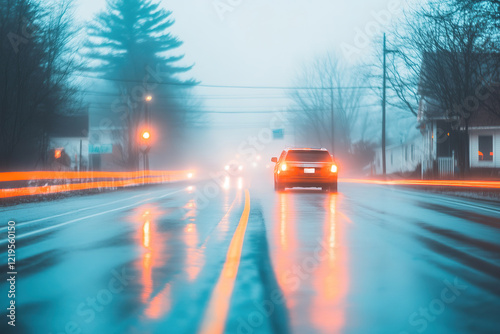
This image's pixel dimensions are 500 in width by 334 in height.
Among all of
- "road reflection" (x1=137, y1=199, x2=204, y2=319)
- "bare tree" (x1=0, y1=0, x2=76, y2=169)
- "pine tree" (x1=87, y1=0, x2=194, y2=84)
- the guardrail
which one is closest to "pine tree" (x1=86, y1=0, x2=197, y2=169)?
"pine tree" (x1=87, y1=0, x2=194, y2=84)

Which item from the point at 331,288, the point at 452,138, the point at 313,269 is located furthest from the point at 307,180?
the point at 452,138

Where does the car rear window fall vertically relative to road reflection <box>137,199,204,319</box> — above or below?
above

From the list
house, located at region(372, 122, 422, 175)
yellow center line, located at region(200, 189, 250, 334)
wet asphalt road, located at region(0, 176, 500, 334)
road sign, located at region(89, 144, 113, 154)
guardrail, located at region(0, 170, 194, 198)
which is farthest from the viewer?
house, located at region(372, 122, 422, 175)

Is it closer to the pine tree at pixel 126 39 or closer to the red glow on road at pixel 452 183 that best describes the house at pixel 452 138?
the red glow on road at pixel 452 183

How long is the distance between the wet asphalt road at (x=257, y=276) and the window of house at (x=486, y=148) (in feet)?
104

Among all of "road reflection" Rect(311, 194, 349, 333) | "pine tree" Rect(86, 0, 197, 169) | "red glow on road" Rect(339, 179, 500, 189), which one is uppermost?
"pine tree" Rect(86, 0, 197, 169)

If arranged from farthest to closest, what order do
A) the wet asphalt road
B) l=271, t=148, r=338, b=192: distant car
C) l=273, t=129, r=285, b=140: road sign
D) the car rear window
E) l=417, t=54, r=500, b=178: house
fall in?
l=273, t=129, r=285, b=140: road sign < l=417, t=54, r=500, b=178: house < the car rear window < l=271, t=148, r=338, b=192: distant car < the wet asphalt road

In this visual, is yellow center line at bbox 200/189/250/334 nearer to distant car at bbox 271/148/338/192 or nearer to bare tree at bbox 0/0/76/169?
distant car at bbox 271/148/338/192

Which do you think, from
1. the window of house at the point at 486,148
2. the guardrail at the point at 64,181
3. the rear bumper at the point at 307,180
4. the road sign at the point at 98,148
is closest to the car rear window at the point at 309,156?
the rear bumper at the point at 307,180

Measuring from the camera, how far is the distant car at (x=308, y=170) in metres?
23.7

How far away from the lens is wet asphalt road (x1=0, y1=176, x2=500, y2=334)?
16.8 ft

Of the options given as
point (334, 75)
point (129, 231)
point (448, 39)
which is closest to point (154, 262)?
point (129, 231)

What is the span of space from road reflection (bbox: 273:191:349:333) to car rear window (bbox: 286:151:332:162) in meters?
10.3

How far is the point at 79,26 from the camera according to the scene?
2811cm
